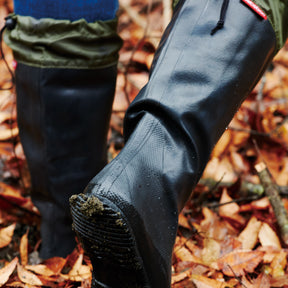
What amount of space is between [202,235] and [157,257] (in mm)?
544

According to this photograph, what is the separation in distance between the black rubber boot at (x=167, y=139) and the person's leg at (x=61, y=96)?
28 centimetres

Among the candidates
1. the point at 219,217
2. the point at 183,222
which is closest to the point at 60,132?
the point at 183,222

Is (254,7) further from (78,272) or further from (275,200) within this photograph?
(78,272)

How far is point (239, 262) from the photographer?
1181 millimetres

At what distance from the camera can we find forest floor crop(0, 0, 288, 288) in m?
1.16

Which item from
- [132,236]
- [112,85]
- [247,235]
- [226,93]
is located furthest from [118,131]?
[132,236]

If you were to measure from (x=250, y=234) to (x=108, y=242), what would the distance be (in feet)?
2.35

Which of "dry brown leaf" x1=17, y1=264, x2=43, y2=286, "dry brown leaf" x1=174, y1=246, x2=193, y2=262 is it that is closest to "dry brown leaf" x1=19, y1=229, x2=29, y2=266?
"dry brown leaf" x1=17, y1=264, x2=43, y2=286

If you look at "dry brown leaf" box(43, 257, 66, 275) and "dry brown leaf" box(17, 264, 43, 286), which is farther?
"dry brown leaf" box(43, 257, 66, 275)

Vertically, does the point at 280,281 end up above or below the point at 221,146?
above

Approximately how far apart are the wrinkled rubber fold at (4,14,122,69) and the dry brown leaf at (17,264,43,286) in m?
0.59

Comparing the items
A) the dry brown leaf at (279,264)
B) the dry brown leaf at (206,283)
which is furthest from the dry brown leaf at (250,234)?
the dry brown leaf at (206,283)

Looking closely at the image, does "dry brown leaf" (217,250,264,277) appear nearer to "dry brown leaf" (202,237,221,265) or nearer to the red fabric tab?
"dry brown leaf" (202,237,221,265)

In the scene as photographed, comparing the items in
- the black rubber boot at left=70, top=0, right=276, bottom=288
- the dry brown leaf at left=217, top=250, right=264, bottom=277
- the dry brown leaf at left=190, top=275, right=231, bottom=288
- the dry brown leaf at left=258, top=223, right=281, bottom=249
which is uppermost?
the black rubber boot at left=70, top=0, right=276, bottom=288
